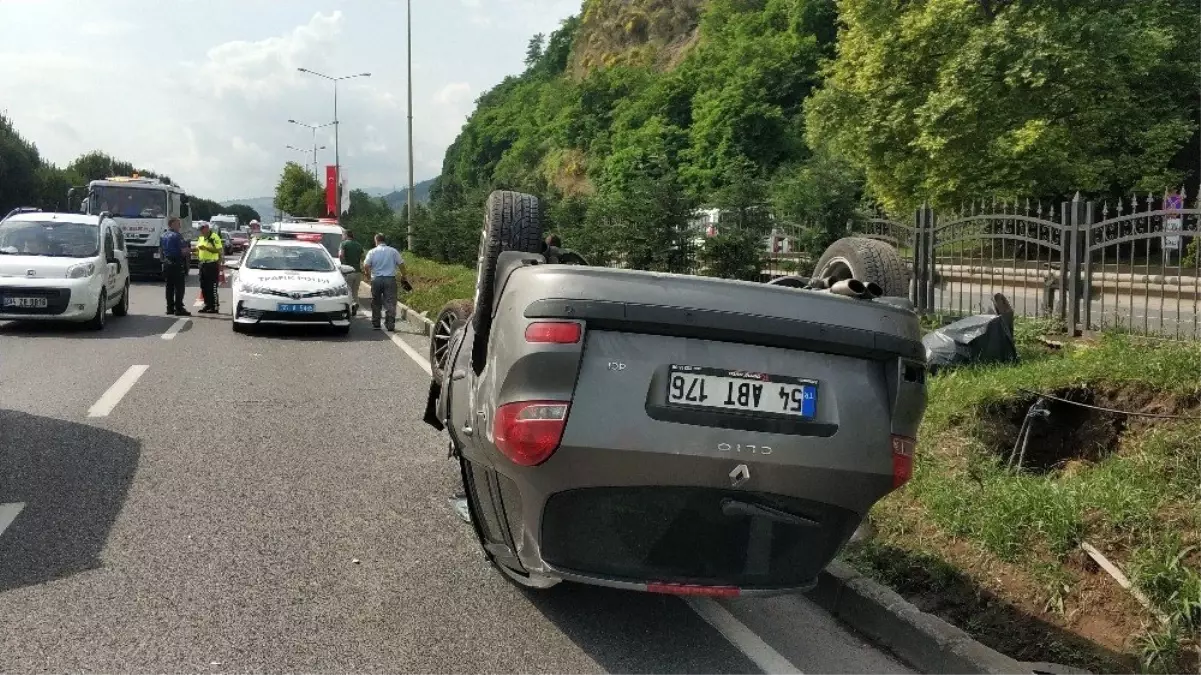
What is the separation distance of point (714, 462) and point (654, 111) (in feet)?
268

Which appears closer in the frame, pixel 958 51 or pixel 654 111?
pixel 958 51

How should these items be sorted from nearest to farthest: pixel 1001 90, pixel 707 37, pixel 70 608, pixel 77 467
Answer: pixel 70 608
pixel 77 467
pixel 1001 90
pixel 707 37

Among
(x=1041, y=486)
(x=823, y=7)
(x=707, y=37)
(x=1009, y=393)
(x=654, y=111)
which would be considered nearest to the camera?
(x=1041, y=486)

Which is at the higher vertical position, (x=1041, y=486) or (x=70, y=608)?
(x=1041, y=486)

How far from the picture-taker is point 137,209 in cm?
2689

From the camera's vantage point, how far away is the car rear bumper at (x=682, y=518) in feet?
10.7

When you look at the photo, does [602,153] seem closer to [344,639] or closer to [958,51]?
[958,51]

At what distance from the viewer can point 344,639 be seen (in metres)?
3.92

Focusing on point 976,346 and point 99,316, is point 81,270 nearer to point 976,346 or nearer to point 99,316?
point 99,316

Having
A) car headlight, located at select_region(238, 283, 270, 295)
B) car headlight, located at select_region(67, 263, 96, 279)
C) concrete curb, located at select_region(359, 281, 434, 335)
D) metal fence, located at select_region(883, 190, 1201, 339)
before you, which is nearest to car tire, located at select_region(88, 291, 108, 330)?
car headlight, located at select_region(67, 263, 96, 279)

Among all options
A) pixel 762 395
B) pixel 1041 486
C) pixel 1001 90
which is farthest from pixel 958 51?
pixel 762 395

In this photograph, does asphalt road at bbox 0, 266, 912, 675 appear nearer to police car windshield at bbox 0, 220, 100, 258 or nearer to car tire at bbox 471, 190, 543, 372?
car tire at bbox 471, 190, 543, 372

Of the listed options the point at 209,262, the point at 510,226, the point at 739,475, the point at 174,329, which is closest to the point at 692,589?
the point at 739,475

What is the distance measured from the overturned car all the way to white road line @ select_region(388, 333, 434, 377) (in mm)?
7425
